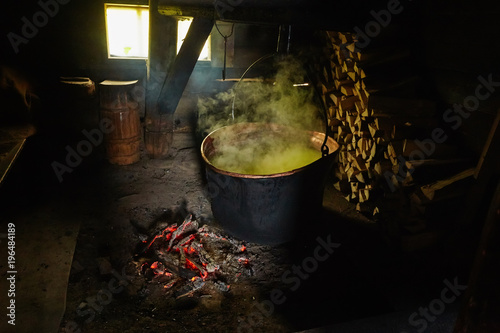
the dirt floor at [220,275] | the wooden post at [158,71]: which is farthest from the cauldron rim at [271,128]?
the wooden post at [158,71]

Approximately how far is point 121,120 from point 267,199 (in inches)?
134

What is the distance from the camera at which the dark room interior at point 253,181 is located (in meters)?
3.34

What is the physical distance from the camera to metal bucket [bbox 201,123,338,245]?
367cm

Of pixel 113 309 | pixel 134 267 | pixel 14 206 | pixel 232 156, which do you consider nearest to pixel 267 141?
pixel 232 156

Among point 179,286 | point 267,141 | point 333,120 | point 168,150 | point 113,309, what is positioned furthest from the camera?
point 168,150

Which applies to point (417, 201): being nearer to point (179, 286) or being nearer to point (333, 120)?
point (333, 120)

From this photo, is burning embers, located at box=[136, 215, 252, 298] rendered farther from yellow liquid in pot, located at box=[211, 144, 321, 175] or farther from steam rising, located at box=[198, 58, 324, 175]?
steam rising, located at box=[198, 58, 324, 175]

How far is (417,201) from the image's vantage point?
3.90 m

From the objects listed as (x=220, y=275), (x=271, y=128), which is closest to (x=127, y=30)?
(x=271, y=128)

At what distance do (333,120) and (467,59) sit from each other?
2.27 metres

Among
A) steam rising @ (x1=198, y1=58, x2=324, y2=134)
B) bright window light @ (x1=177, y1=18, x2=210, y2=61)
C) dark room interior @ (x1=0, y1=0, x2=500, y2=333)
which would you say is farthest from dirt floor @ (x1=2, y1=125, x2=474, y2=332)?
bright window light @ (x1=177, y1=18, x2=210, y2=61)

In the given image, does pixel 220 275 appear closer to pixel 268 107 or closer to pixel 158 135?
pixel 158 135

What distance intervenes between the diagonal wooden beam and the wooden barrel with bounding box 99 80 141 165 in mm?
813

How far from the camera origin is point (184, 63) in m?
4.39
